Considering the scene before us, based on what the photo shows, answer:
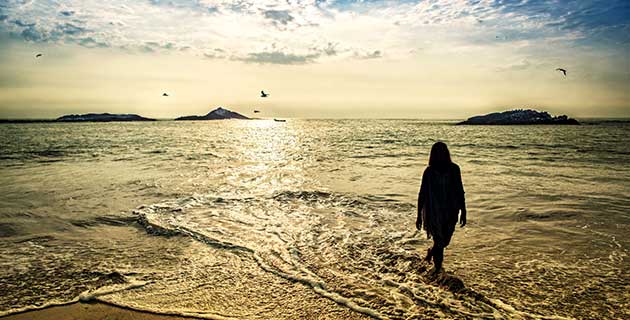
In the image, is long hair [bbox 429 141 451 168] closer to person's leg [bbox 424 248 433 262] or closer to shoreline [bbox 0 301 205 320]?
person's leg [bbox 424 248 433 262]

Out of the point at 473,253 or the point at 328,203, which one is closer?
the point at 473,253

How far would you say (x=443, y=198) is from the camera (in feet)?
18.1

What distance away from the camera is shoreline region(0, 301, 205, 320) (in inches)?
172

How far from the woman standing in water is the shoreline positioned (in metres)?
3.65

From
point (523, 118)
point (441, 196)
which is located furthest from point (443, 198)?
point (523, 118)

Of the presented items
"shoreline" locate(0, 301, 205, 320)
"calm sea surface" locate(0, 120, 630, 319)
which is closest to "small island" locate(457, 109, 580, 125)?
"calm sea surface" locate(0, 120, 630, 319)

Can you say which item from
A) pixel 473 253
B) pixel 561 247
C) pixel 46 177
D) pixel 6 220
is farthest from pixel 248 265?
pixel 46 177

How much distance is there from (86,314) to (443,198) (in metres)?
5.11

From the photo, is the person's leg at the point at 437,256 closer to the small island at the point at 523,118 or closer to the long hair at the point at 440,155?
the long hair at the point at 440,155

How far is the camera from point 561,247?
6.81 meters

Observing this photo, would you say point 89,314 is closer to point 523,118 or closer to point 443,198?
point 443,198

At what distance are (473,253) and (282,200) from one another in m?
6.07

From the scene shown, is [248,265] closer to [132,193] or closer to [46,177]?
[132,193]

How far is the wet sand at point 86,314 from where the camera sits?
4355 millimetres
